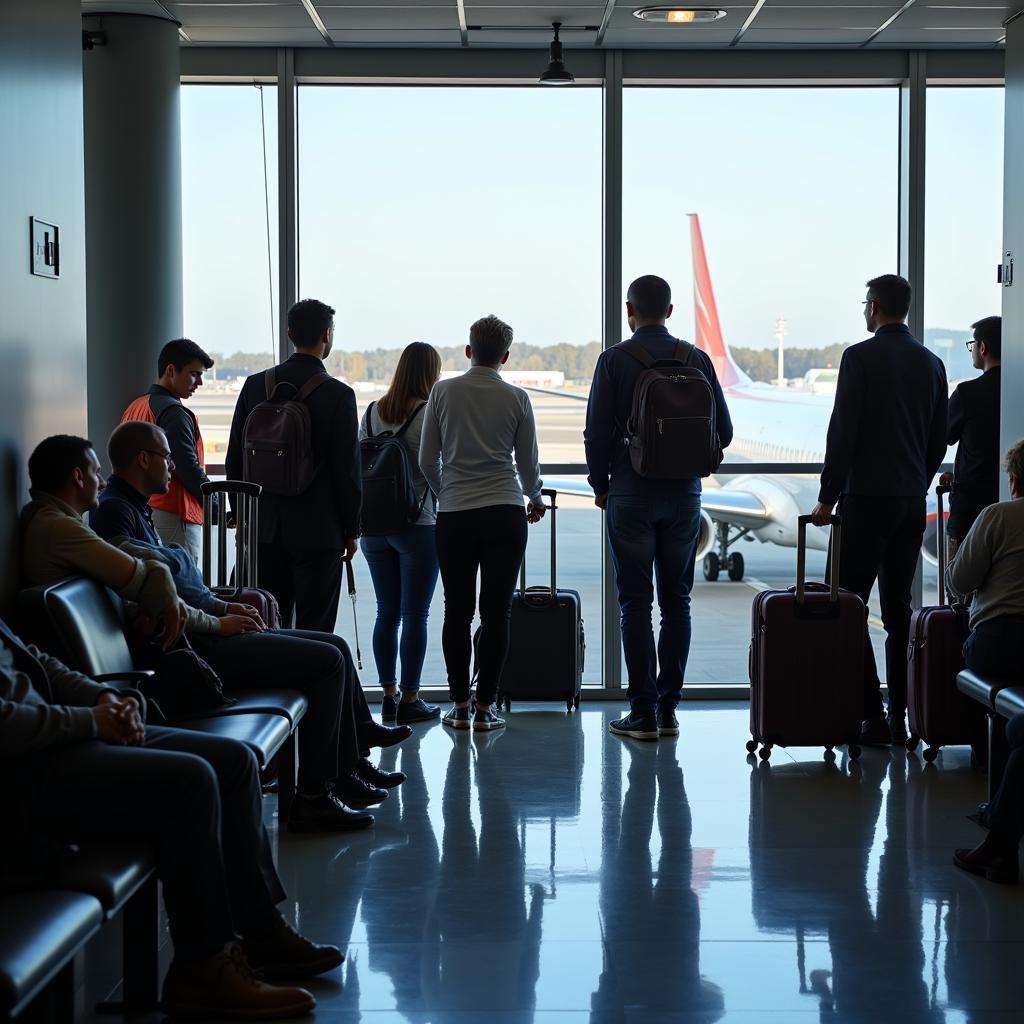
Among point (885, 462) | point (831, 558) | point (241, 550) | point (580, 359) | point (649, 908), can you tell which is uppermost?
point (580, 359)

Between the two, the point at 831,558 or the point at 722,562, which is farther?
the point at 722,562

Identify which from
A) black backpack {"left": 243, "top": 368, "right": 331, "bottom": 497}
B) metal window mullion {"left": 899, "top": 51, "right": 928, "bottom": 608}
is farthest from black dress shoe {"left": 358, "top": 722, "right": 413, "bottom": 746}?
metal window mullion {"left": 899, "top": 51, "right": 928, "bottom": 608}

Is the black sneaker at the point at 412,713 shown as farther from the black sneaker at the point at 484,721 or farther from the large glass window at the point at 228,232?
the large glass window at the point at 228,232

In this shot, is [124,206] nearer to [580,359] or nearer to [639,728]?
[580,359]

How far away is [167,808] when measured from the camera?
2732 millimetres

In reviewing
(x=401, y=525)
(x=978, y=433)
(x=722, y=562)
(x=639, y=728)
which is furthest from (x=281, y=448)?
(x=722, y=562)

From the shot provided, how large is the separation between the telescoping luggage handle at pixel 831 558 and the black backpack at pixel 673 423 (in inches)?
17.5

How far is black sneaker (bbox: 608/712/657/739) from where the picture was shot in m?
5.69

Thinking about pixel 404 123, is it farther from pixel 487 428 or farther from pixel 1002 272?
pixel 1002 272

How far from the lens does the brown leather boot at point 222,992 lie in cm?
283

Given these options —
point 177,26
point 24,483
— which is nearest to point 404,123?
point 177,26

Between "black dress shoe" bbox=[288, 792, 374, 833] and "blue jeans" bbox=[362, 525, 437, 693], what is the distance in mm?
1776

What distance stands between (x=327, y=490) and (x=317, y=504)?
0.21 feet

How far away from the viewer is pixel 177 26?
20.2ft
